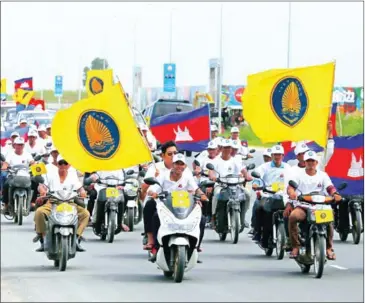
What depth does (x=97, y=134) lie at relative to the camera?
1692 centimetres

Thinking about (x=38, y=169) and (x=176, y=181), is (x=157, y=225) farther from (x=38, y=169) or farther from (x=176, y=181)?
(x=38, y=169)

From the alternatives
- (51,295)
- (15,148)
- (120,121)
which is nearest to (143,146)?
(120,121)

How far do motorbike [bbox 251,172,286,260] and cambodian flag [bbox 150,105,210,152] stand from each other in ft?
30.5

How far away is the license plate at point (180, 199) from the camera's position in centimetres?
1450

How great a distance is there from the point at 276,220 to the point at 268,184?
874mm

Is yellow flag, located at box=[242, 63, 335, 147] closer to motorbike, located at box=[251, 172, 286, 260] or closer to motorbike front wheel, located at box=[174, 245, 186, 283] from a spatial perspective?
motorbike, located at box=[251, 172, 286, 260]

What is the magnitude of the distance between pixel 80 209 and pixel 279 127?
4.62 m

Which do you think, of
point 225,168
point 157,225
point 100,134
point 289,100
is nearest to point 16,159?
point 225,168

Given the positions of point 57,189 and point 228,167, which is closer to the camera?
point 57,189

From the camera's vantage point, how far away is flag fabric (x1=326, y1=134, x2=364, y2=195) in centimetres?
1898

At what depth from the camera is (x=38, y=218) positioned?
15.9m

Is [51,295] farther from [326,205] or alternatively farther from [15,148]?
[15,148]

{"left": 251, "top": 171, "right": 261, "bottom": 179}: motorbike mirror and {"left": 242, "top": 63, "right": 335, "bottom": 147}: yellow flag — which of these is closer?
{"left": 251, "top": 171, "right": 261, "bottom": 179}: motorbike mirror

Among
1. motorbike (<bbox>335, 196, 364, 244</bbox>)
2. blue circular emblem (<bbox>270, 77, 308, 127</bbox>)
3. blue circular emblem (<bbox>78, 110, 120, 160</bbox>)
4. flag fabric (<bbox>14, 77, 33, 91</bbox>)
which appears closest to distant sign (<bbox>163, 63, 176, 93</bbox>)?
flag fabric (<bbox>14, 77, 33, 91</bbox>)
